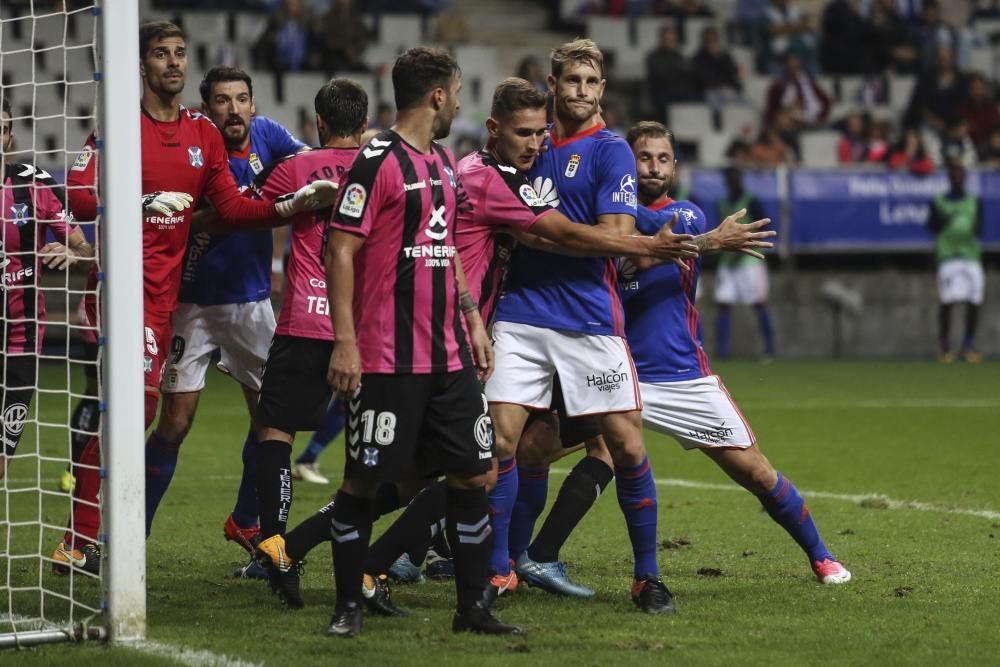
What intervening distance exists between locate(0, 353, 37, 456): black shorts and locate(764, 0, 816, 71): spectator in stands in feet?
58.1

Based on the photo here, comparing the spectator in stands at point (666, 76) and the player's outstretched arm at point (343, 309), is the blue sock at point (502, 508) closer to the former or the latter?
the player's outstretched arm at point (343, 309)

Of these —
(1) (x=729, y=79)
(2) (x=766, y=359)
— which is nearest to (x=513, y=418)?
(2) (x=766, y=359)

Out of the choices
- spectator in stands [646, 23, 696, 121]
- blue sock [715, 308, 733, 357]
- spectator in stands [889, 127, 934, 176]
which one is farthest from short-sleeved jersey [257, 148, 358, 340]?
spectator in stands [646, 23, 696, 121]

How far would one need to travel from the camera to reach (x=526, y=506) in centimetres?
646

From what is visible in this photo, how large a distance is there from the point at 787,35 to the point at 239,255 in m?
17.5

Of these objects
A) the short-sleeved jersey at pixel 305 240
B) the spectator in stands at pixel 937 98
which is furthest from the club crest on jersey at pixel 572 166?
the spectator in stands at pixel 937 98

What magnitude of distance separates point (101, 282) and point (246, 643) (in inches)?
51.7

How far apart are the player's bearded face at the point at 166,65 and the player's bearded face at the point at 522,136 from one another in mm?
1453

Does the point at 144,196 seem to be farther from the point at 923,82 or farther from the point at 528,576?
the point at 923,82

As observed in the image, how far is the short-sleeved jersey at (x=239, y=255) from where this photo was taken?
276 inches

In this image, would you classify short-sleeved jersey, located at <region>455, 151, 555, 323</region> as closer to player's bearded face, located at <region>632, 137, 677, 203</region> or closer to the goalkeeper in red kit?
player's bearded face, located at <region>632, 137, 677, 203</region>

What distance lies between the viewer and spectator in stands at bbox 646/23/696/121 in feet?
69.8

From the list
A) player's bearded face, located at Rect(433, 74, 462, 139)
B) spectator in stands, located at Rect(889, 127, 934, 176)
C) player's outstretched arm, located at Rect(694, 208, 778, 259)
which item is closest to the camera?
player's bearded face, located at Rect(433, 74, 462, 139)

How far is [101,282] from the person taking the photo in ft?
17.1
